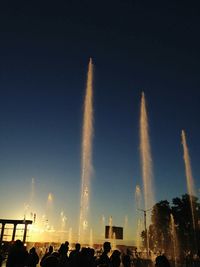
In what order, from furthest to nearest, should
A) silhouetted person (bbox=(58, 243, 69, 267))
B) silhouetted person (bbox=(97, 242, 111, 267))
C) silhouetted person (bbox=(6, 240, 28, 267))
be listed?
1. silhouetted person (bbox=(97, 242, 111, 267))
2. silhouetted person (bbox=(58, 243, 69, 267))
3. silhouetted person (bbox=(6, 240, 28, 267))

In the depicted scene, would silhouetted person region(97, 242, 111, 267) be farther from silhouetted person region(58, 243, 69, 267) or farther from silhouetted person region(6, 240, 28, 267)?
silhouetted person region(6, 240, 28, 267)

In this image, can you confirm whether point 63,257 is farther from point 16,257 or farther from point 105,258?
point 16,257

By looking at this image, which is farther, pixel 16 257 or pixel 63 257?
pixel 63 257

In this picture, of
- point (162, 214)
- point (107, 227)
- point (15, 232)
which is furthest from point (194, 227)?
point (15, 232)

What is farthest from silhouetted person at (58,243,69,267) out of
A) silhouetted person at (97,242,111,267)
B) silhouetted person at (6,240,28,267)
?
silhouetted person at (6,240,28,267)

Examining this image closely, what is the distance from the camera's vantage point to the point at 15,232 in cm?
4253

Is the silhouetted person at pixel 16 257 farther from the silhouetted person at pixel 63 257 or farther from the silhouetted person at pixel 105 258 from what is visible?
the silhouetted person at pixel 105 258

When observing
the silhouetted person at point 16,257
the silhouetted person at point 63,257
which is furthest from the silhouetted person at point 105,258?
the silhouetted person at point 16,257

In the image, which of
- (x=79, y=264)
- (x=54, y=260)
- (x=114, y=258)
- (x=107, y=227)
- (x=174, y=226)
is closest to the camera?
(x=54, y=260)

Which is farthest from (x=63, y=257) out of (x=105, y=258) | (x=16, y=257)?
(x=16, y=257)

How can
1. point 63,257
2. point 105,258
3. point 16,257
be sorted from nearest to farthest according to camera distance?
point 16,257
point 63,257
point 105,258

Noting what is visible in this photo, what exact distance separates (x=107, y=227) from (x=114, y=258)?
31.9 meters

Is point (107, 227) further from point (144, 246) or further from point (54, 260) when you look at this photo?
point (144, 246)

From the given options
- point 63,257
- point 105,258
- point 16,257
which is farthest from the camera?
point 105,258
